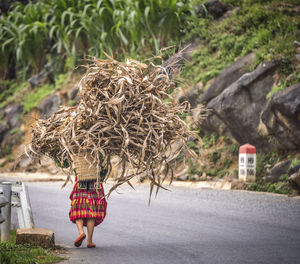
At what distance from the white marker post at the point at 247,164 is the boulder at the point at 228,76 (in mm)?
3082

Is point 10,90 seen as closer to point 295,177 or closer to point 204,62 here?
point 204,62

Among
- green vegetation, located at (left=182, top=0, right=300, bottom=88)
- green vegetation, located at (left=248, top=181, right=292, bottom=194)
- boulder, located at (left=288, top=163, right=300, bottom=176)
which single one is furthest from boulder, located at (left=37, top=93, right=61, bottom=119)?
boulder, located at (left=288, top=163, right=300, bottom=176)

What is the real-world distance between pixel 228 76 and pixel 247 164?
3.79m

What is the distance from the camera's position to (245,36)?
16.2 m

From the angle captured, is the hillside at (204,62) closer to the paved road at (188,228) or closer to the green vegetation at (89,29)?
the green vegetation at (89,29)

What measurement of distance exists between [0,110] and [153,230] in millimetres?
19090

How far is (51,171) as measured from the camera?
18.8 metres

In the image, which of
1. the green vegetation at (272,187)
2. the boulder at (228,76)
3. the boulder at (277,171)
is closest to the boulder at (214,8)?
the boulder at (228,76)

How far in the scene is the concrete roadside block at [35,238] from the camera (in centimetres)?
583

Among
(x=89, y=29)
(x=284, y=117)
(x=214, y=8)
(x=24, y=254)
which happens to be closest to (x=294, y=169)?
(x=284, y=117)

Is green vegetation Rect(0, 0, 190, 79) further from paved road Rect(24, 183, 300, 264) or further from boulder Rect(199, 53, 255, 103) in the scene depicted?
paved road Rect(24, 183, 300, 264)

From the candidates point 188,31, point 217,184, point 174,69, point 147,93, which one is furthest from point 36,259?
point 188,31

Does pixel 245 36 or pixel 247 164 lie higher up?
pixel 245 36

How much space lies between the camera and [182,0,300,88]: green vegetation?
45.9 ft
